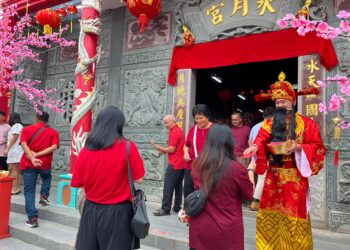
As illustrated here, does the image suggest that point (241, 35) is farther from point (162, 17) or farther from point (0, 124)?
point (0, 124)

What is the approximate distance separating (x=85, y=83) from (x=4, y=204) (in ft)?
7.26

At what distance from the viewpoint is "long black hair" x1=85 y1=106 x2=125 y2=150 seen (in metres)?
2.39

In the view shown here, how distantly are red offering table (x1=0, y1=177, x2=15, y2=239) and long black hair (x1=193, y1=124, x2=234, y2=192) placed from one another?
325cm

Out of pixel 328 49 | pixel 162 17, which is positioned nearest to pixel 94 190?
pixel 328 49

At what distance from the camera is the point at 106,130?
7.91 feet

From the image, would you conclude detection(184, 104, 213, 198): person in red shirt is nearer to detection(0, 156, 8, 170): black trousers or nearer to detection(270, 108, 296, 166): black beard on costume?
detection(270, 108, 296, 166): black beard on costume

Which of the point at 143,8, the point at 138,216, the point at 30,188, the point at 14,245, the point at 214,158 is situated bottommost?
the point at 14,245

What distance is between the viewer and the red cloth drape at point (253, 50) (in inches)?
188

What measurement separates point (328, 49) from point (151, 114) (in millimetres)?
3319

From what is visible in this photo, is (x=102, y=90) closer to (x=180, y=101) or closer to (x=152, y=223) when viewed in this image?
(x=180, y=101)

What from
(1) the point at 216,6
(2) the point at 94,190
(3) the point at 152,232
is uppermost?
(1) the point at 216,6

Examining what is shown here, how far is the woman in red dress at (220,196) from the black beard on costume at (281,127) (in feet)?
3.27

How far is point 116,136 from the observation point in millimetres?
2434

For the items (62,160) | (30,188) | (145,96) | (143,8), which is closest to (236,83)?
(145,96)
